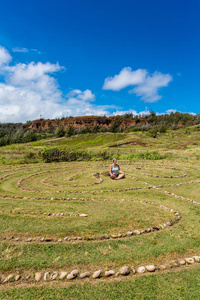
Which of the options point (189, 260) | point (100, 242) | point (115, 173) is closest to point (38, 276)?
point (100, 242)

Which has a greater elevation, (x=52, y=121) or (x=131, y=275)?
(x=52, y=121)

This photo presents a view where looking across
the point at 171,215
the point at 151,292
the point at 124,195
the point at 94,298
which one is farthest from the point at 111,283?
the point at 124,195

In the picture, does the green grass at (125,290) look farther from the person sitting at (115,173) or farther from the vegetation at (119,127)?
the vegetation at (119,127)

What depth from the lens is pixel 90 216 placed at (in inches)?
352

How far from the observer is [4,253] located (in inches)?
240

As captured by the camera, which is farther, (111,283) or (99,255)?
(99,255)

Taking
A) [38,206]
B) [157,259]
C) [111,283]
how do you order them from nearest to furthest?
[111,283], [157,259], [38,206]

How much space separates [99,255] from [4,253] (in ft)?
9.94

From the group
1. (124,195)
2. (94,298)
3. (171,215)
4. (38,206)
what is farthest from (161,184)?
(94,298)

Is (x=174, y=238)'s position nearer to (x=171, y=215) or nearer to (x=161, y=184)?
(x=171, y=215)

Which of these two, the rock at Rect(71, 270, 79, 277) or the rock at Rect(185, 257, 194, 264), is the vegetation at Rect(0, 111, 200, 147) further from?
the rock at Rect(71, 270, 79, 277)

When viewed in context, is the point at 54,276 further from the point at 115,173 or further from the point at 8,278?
the point at 115,173

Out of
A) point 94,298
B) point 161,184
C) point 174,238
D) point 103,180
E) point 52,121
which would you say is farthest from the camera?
point 52,121

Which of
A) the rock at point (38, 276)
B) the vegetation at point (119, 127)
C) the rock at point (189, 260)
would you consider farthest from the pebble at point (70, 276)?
the vegetation at point (119, 127)
